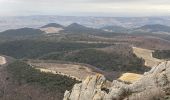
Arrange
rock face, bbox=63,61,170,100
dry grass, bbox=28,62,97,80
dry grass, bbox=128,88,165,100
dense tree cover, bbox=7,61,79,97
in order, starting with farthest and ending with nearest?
dry grass, bbox=28,62,97,80, dense tree cover, bbox=7,61,79,97, rock face, bbox=63,61,170,100, dry grass, bbox=128,88,165,100

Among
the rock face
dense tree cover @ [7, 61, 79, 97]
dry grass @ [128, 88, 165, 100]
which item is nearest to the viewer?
dry grass @ [128, 88, 165, 100]

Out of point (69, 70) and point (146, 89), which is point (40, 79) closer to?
point (69, 70)

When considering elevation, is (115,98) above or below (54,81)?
above

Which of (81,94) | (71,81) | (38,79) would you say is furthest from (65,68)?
(81,94)

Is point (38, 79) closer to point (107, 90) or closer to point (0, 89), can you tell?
point (0, 89)

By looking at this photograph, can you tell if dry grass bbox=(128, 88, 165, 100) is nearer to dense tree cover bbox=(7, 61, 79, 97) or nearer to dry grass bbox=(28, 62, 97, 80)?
dense tree cover bbox=(7, 61, 79, 97)

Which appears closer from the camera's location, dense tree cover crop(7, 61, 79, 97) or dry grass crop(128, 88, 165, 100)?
dry grass crop(128, 88, 165, 100)

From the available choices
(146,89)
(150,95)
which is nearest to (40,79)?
(146,89)

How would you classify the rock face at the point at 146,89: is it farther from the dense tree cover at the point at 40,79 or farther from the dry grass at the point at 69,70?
the dry grass at the point at 69,70

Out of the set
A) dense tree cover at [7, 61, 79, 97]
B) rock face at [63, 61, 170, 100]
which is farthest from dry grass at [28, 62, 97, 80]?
rock face at [63, 61, 170, 100]
